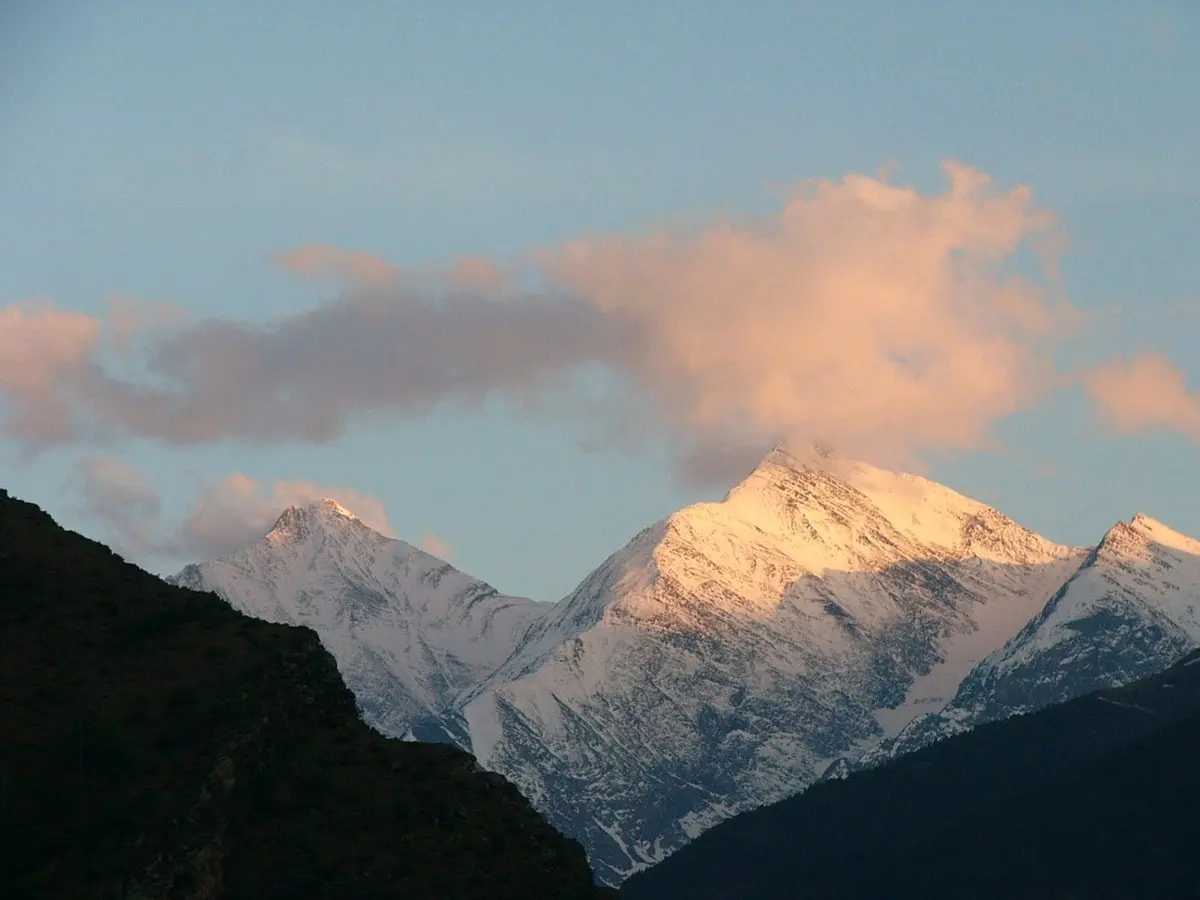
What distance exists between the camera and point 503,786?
10275 cm

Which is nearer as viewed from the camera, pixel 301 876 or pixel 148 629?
pixel 301 876

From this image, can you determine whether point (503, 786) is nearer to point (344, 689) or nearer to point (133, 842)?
point (344, 689)

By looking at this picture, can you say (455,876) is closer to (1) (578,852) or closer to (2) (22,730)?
(1) (578,852)

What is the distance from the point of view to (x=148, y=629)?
10800 cm

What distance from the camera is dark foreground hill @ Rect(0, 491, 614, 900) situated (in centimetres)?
9369

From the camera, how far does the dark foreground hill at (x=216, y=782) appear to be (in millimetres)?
93688

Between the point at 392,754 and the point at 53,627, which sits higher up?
the point at 53,627

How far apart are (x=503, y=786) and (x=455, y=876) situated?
7652 mm

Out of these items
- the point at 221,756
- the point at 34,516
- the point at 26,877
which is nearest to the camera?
the point at 26,877

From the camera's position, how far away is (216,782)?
318 feet

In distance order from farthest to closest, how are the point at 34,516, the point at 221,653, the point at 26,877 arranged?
the point at 34,516 → the point at 221,653 → the point at 26,877

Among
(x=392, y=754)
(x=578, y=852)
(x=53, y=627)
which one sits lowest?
(x=578, y=852)

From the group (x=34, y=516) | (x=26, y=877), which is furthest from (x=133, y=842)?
(x=34, y=516)

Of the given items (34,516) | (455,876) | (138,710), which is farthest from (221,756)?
(34,516)
